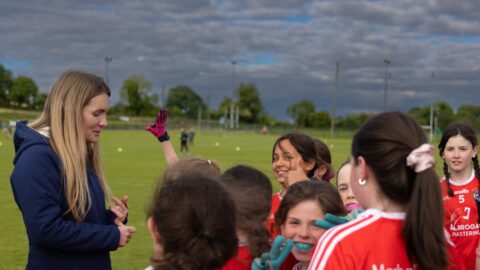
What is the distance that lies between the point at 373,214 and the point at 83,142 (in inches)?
66.8

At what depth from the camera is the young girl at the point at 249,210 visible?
2.74 metres

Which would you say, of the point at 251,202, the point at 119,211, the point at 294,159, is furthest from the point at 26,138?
the point at 294,159

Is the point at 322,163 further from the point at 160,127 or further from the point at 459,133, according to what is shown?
the point at 459,133

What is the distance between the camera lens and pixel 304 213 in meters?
3.02

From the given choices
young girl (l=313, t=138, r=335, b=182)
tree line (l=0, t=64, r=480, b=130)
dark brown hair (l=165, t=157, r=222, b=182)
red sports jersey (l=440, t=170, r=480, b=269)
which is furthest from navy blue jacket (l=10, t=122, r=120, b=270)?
tree line (l=0, t=64, r=480, b=130)

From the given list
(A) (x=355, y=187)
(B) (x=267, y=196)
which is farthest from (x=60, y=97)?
(A) (x=355, y=187)

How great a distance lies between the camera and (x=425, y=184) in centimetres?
220

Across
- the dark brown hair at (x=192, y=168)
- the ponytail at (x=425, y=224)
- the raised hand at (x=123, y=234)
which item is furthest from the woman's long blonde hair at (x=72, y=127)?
the ponytail at (x=425, y=224)

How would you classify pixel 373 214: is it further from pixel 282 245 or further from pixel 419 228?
pixel 282 245

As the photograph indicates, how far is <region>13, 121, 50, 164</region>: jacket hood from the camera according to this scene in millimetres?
3090

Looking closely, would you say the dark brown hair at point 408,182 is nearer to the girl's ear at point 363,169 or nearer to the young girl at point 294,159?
the girl's ear at point 363,169

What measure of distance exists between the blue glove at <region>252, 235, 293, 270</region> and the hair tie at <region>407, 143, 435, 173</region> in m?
0.58

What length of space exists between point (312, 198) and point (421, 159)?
96cm

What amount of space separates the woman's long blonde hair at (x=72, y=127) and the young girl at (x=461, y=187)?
3071 millimetres
